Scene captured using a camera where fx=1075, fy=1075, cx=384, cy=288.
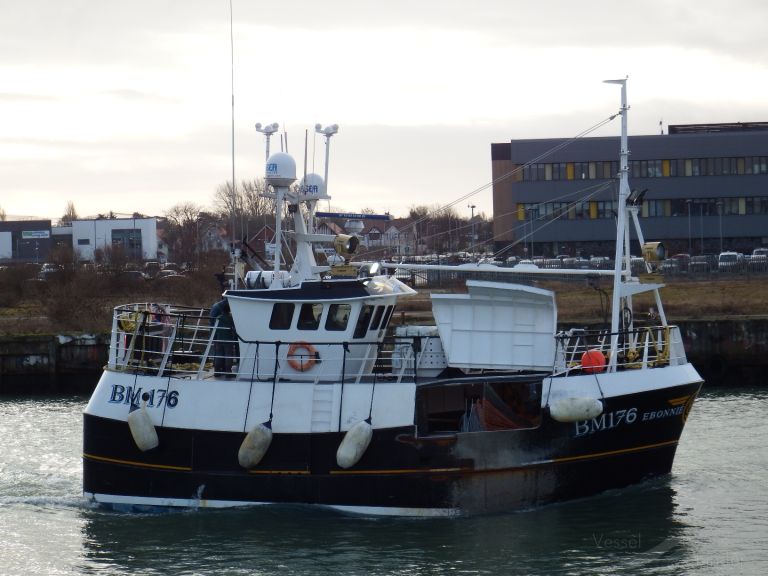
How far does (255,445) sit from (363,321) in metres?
3.04

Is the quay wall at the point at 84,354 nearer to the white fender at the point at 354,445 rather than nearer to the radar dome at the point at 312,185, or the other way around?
the radar dome at the point at 312,185

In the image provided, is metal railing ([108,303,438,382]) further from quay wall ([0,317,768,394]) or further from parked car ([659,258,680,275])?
parked car ([659,258,680,275])

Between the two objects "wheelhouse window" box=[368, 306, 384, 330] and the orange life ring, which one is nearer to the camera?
the orange life ring

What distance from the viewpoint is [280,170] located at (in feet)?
62.8

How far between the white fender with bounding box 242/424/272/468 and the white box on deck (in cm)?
338

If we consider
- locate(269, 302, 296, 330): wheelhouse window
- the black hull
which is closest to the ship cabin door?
the black hull

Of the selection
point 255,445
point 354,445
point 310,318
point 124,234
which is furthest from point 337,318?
point 124,234

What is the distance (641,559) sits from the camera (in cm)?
1619

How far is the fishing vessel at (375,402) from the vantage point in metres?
17.8

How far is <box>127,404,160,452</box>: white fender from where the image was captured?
1825cm

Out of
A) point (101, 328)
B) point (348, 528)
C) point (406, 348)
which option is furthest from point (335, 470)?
point (101, 328)

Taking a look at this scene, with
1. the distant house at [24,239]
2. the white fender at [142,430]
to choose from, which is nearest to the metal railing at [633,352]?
the white fender at [142,430]

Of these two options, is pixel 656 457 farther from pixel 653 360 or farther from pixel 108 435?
pixel 108 435

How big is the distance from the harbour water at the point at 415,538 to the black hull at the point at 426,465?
0.98ft
